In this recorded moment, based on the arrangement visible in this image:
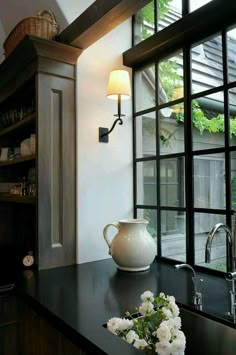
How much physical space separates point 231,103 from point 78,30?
944 mm

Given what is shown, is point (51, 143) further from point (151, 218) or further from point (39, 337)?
point (39, 337)

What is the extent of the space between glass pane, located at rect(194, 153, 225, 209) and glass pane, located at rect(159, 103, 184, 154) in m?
0.18

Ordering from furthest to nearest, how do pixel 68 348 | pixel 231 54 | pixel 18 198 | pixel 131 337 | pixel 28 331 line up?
pixel 18 198 < pixel 231 54 < pixel 28 331 < pixel 68 348 < pixel 131 337

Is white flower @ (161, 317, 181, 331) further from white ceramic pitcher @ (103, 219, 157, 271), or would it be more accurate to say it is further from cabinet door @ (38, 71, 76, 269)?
cabinet door @ (38, 71, 76, 269)

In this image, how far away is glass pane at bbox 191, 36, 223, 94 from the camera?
1681 mm

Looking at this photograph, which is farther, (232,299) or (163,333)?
(232,299)

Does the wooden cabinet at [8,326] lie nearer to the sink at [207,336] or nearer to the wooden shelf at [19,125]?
the sink at [207,336]

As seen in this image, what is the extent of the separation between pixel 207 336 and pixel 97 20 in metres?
1.52

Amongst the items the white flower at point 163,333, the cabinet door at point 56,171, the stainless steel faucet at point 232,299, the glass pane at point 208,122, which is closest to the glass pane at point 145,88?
the glass pane at point 208,122

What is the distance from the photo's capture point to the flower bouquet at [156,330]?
33.9 inches

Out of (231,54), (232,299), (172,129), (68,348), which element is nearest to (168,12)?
(231,54)

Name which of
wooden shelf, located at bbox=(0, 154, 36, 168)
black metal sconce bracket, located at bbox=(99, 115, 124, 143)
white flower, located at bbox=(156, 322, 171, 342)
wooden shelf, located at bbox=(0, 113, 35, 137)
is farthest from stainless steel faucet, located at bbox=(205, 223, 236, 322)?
wooden shelf, located at bbox=(0, 113, 35, 137)

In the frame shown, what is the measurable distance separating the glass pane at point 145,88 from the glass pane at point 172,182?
1.51 feet

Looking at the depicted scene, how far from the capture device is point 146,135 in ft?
7.27
